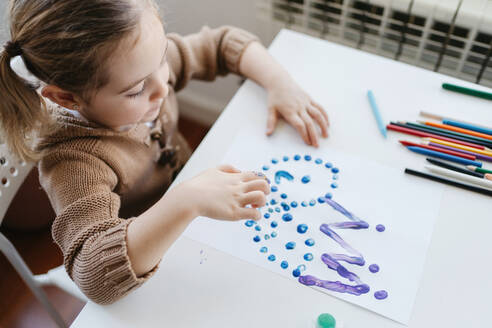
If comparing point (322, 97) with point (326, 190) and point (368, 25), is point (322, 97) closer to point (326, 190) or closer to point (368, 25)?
point (326, 190)

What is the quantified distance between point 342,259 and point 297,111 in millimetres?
251

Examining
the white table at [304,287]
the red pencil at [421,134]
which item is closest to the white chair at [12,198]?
the white table at [304,287]

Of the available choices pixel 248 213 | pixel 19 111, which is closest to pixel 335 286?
pixel 248 213

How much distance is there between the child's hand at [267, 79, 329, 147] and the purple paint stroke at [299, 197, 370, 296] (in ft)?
0.45

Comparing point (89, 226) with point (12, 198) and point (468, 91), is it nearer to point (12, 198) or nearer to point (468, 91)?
point (12, 198)

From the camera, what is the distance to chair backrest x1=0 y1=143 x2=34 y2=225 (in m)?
0.69

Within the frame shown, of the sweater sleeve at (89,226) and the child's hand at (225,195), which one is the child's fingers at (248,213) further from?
the sweater sleeve at (89,226)

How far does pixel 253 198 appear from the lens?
1.85 ft

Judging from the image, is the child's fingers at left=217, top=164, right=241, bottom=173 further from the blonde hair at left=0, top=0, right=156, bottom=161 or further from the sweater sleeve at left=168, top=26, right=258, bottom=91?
the sweater sleeve at left=168, top=26, right=258, bottom=91

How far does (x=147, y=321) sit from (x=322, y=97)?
450 mm

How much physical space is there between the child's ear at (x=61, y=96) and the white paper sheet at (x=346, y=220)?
23 cm

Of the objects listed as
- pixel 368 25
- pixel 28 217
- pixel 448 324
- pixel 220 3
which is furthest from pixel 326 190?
pixel 28 217

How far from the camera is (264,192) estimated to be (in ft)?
1.93

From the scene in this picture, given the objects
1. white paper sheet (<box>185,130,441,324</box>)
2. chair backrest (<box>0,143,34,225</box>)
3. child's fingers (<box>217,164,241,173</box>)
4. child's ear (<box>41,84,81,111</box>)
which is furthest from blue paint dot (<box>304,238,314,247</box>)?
chair backrest (<box>0,143,34,225</box>)
